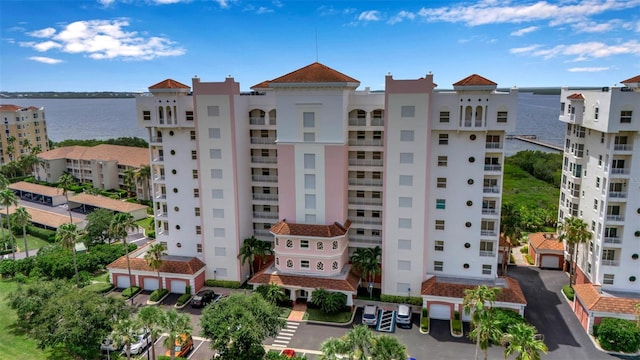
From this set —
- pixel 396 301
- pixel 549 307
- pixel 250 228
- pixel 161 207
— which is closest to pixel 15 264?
pixel 161 207

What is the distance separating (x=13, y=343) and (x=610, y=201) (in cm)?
5817

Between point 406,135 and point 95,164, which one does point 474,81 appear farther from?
point 95,164

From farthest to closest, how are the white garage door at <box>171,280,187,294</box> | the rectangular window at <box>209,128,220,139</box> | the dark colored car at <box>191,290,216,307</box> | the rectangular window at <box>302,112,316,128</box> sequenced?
the white garage door at <box>171,280,187,294</box>, the rectangular window at <box>209,128,220,139</box>, the dark colored car at <box>191,290,216,307</box>, the rectangular window at <box>302,112,316,128</box>

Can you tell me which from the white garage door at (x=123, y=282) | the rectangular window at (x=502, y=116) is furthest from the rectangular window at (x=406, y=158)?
the white garage door at (x=123, y=282)

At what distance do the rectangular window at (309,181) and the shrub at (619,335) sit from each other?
30.0 meters

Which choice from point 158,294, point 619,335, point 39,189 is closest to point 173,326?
point 158,294

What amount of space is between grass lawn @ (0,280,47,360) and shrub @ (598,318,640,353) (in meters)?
48.8

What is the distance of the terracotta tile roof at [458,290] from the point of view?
44.4 meters

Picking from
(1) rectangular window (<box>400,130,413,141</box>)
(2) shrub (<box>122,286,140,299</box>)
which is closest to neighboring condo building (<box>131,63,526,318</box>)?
(1) rectangular window (<box>400,130,413,141</box>)

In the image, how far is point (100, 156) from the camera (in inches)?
4107

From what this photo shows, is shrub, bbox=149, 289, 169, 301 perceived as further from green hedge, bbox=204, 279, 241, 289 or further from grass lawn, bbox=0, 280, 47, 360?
grass lawn, bbox=0, 280, 47, 360

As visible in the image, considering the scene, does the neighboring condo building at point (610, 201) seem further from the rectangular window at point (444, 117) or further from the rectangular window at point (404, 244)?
the rectangular window at point (404, 244)

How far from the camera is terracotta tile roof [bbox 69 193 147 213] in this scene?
80375 mm

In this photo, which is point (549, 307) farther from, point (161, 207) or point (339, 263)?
point (161, 207)
